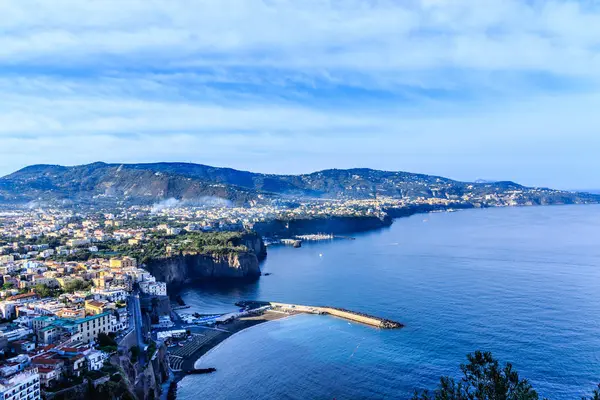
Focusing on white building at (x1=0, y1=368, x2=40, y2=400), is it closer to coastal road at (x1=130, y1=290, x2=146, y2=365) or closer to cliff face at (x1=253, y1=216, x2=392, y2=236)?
coastal road at (x1=130, y1=290, x2=146, y2=365)

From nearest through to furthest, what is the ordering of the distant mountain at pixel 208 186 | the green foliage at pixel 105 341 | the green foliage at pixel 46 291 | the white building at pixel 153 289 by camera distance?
the green foliage at pixel 105 341 → the green foliage at pixel 46 291 → the white building at pixel 153 289 → the distant mountain at pixel 208 186

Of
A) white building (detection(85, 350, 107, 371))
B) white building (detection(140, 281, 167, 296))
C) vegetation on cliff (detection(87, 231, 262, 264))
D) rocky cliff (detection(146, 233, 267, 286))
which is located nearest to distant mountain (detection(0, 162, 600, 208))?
vegetation on cliff (detection(87, 231, 262, 264))

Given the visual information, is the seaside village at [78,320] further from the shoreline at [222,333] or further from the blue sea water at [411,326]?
the blue sea water at [411,326]

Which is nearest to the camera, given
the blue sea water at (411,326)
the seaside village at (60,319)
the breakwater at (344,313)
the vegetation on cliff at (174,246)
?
the seaside village at (60,319)

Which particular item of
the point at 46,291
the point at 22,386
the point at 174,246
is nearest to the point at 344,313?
the point at 46,291

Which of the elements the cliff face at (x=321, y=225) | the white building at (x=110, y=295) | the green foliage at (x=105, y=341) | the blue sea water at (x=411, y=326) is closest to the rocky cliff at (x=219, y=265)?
the blue sea water at (x=411, y=326)

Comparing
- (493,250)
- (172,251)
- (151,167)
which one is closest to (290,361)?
(172,251)
